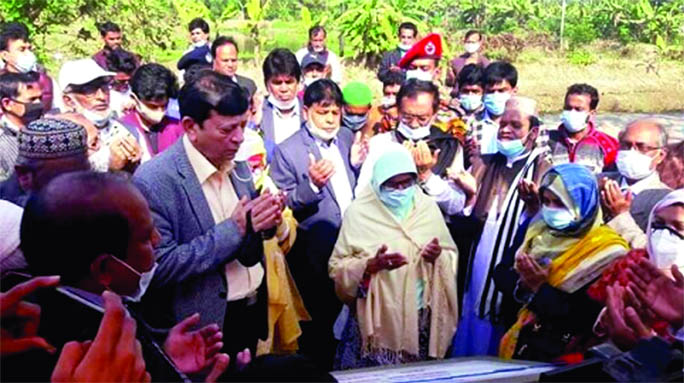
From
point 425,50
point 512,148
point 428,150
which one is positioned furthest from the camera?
point 425,50

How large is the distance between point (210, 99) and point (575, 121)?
2705 millimetres

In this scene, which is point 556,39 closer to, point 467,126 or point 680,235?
point 467,126

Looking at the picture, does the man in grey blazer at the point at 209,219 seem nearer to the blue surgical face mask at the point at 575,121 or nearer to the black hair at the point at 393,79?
the blue surgical face mask at the point at 575,121

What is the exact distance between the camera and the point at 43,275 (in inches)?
69.9

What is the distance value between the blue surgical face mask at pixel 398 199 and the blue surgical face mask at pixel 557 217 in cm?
65

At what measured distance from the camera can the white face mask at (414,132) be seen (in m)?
4.43

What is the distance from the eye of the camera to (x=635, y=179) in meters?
4.20

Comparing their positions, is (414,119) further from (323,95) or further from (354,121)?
(354,121)

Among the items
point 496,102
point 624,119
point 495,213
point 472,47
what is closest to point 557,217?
point 495,213

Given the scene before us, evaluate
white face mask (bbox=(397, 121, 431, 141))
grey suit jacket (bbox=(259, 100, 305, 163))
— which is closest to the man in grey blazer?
white face mask (bbox=(397, 121, 431, 141))

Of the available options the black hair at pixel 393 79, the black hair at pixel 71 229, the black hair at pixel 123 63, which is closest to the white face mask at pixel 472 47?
the black hair at pixel 393 79

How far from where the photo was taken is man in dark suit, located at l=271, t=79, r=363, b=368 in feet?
13.1

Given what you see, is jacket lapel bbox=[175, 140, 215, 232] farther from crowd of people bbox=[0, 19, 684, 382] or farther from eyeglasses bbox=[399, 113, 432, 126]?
eyeglasses bbox=[399, 113, 432, 126]

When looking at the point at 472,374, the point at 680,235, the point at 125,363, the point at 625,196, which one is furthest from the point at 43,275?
the point at 625,196
